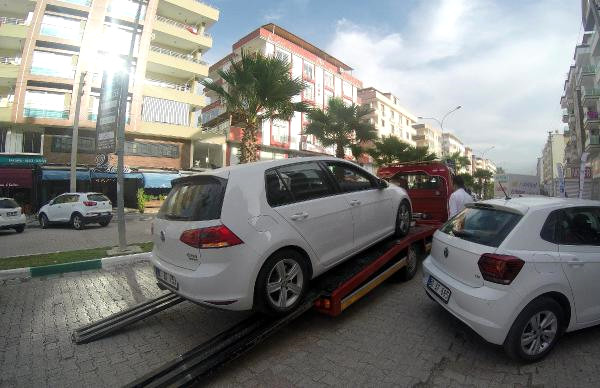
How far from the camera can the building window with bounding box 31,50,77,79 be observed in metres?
22.7

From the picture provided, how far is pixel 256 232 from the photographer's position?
9.97 ft

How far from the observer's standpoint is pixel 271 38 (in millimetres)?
32625

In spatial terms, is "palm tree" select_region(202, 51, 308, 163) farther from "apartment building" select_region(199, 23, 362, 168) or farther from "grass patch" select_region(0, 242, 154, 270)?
"apartment building" select_region(199, 23, 362, 168)

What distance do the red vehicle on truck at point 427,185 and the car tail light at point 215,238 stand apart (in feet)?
20.4

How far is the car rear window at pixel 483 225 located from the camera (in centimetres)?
312

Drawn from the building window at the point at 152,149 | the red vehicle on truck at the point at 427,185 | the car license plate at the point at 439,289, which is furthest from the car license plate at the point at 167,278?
the building window at the point at 152,149

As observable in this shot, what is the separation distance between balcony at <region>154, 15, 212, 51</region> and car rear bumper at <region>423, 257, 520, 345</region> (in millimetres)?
30862

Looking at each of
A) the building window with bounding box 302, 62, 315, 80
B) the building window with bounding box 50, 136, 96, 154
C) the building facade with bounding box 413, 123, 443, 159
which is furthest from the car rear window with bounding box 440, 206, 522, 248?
the building facade with bounding box 413, 123, 443, 159

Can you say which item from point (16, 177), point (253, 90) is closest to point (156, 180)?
point (16, 177)

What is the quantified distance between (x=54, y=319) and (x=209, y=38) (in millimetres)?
30264

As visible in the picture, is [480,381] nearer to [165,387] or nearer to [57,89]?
[165,387]

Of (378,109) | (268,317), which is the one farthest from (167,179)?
(378,109)

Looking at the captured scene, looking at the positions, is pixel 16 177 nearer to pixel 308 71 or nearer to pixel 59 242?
pixel 59 242

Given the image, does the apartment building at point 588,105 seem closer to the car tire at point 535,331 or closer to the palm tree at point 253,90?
the palm tree at point 253,90
